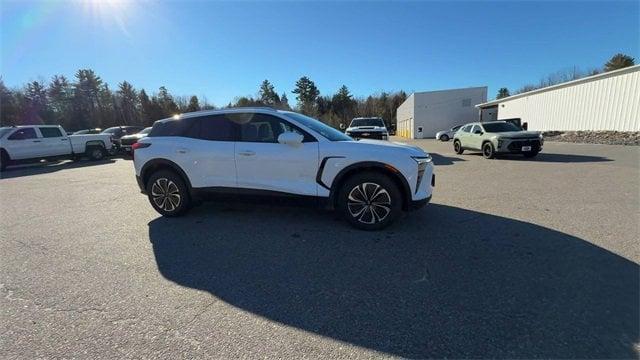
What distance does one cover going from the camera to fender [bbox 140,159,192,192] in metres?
5.36

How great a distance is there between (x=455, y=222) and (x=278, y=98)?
8041 cm

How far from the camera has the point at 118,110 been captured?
53.9 m

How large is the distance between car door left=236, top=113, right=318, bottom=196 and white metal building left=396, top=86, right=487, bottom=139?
39913mm

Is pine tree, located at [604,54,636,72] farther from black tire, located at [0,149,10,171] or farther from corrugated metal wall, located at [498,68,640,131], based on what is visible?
black tire, located at [0,149,10,171]

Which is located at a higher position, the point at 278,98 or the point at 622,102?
the point at 278,98

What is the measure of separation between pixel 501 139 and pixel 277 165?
10927 mm

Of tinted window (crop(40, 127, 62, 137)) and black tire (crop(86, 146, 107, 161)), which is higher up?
tinted window (crop(40, 127, 62, 137))

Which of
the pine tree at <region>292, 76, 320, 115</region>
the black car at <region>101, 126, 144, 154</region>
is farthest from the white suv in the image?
the pine tree at <region>292, 76, 320, 115</region>

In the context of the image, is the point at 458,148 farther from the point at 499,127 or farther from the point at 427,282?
the point at 427,282

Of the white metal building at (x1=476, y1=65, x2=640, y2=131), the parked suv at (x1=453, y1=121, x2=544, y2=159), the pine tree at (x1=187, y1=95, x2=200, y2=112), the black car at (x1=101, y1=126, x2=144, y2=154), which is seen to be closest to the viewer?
the parked suv at (x1=453, y1=121, x2=544, y2=159)

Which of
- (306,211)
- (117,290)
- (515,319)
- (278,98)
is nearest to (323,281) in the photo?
(515,319)

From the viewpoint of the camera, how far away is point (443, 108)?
41.6m

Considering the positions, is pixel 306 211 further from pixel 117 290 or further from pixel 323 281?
pixel 117 290

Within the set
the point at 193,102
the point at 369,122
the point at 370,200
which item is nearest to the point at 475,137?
the point at 369,122
